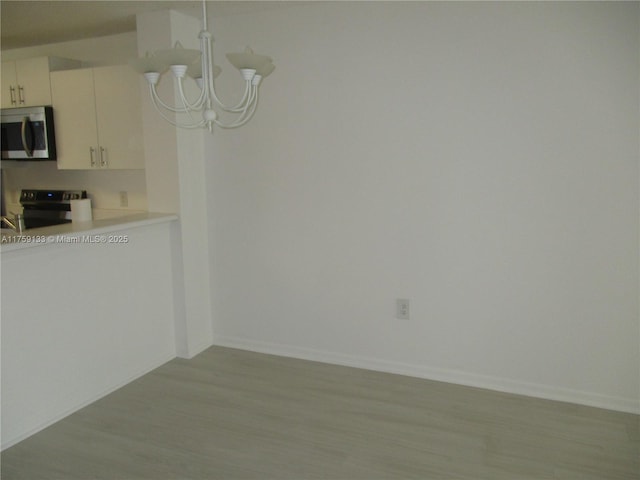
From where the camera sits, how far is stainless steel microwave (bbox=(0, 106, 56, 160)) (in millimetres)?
3982

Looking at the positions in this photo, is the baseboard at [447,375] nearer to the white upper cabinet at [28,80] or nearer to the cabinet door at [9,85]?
the white upper cabinet at [28,80]

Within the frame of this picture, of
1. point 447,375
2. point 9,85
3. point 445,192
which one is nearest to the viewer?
point 445,192

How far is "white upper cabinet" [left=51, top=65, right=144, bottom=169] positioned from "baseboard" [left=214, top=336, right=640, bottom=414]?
161 cm

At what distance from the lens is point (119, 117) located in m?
3.73

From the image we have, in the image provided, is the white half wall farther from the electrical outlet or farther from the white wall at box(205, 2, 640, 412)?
the electrical outlet

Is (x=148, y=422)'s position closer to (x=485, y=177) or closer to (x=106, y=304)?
(x=106, y=304)

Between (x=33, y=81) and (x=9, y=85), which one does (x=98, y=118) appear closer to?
(x=33, y=81)

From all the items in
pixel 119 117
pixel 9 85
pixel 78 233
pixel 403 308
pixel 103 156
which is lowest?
pixel 403 308

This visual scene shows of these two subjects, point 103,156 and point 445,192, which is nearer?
point 445,192

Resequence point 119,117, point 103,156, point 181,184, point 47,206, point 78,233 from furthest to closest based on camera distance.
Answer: point 47,206 → point 103,156 → point 119,117 → point 181,184 → point 78,233

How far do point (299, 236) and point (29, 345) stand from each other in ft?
5.61

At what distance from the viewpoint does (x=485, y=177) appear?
2881 mm

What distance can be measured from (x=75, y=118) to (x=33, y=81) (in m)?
0.54

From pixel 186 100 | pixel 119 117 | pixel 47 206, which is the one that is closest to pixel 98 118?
pixel 119 117
